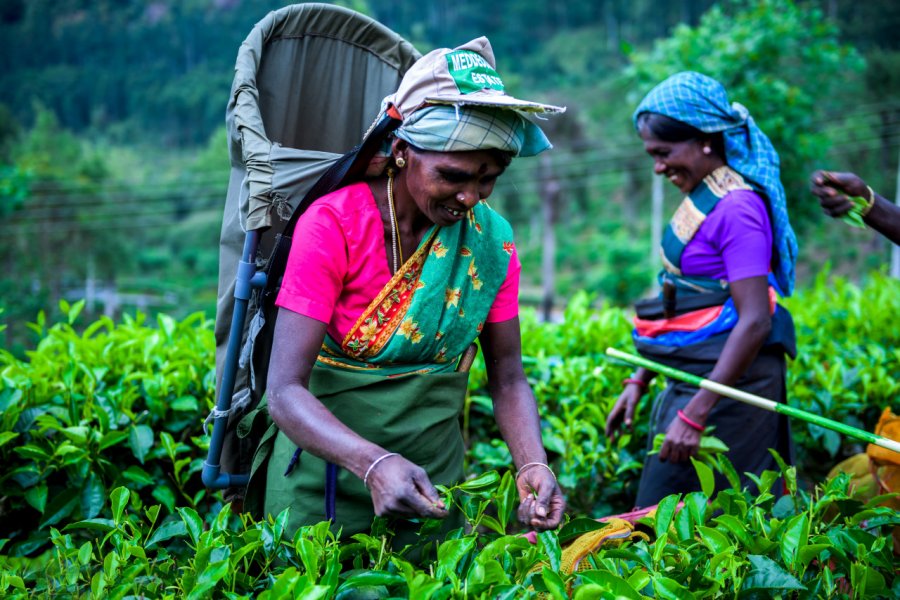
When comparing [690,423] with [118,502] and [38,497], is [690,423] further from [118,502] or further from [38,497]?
[38,497]

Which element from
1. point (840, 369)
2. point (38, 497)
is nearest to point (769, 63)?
point (840, 369)

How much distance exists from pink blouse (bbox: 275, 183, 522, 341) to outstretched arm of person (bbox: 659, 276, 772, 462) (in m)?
1.30

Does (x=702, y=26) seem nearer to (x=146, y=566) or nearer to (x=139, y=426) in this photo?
(x=139, y=426)

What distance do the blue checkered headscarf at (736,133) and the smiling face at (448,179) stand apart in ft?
3.78

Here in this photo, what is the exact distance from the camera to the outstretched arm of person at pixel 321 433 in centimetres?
166

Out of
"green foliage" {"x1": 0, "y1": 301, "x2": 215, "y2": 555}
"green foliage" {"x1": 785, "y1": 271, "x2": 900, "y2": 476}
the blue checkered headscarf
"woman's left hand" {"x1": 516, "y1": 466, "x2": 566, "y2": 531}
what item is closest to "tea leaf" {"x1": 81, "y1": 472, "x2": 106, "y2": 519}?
"green foliage" {"x1": 0, "y1": 301, "x2": 215, "y2": 555}

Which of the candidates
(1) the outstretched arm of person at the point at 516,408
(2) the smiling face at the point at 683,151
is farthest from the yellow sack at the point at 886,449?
(1) the outstretched arm of person at the point at 516,408

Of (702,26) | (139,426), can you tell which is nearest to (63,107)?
(702,26)

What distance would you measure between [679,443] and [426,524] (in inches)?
48.1

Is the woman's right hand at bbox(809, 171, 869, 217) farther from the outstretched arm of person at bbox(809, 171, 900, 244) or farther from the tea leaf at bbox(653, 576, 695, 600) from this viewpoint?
the tea leaf at bbox(653, 576, 695, 600)

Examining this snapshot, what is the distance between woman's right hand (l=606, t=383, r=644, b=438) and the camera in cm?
313

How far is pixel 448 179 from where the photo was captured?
187 cm

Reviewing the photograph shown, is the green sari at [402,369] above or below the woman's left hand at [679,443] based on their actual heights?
above

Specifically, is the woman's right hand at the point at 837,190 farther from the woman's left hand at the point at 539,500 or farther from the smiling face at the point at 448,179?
the woman's left hand at the point at 539,500
